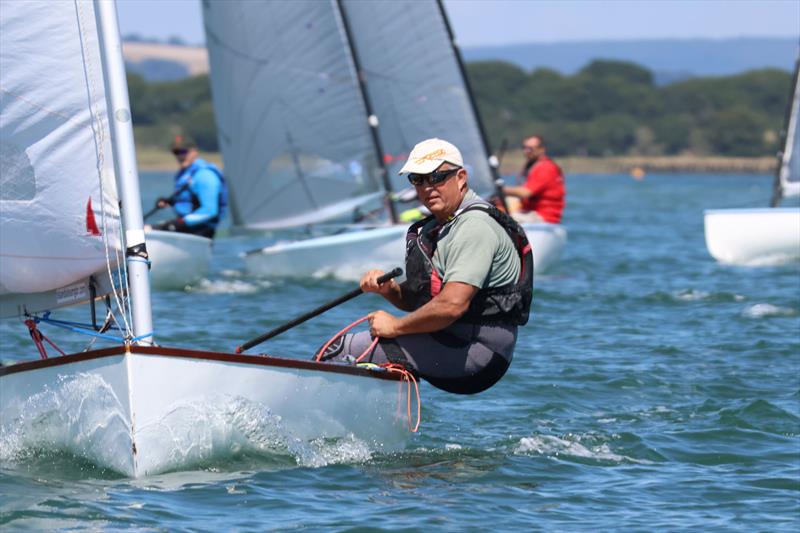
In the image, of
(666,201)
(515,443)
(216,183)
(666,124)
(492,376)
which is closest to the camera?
(492,376)

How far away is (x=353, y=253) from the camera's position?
14883 mm

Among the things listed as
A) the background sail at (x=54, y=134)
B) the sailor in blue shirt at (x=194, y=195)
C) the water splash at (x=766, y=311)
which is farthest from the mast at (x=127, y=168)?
the sailor in blue shirt at (x=194, y=195)

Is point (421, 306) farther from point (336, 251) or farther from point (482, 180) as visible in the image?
point (482, 180)

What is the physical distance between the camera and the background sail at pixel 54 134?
20.5ft

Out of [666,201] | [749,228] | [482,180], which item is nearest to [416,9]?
[482,180]

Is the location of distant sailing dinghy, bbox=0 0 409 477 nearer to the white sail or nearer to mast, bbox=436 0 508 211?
mast, bbox=436 0 508 211

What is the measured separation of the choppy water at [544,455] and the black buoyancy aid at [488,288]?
69 centimetres

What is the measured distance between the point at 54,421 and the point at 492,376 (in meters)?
1.82

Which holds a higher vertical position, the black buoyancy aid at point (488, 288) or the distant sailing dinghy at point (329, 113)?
the distant sailing dinghy at point (329, 113)

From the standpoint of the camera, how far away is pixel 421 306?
6406 mm

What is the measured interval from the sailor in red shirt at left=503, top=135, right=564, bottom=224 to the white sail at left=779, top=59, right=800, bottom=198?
320cm

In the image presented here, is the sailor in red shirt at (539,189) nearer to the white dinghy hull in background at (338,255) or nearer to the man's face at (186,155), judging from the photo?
the white dinghy hull in background at (338,255)

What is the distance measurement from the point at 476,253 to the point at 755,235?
10.6 meters

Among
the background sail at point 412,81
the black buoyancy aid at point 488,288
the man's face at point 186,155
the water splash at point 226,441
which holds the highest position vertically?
the background sail at point 412,81
